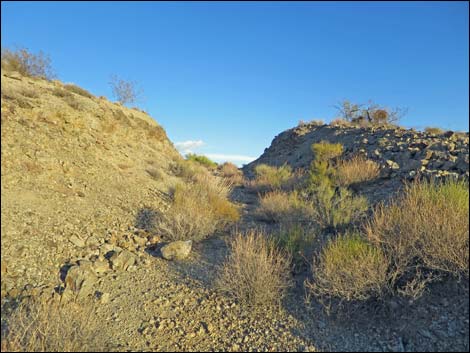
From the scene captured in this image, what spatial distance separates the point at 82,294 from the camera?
3.67m

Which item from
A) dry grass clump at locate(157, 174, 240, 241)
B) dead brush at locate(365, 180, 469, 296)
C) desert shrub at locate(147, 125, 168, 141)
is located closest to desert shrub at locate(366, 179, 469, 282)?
dead brush at locate(365, 180, 469, 296)

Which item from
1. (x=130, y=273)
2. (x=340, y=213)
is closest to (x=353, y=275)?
(x=340, y=213)

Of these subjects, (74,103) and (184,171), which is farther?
(184,171)

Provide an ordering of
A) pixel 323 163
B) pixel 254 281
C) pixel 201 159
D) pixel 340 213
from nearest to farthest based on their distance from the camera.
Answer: pixel 254 281
pixel 340 213
pixel 323 163
pixel 201 159

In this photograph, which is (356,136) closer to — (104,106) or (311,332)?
(104,106)

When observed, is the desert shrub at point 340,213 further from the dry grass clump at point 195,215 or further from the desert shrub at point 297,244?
the dry grass clump at point 195,215

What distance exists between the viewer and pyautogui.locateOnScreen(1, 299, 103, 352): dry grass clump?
98.1 inches

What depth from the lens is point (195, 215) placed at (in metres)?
5.97

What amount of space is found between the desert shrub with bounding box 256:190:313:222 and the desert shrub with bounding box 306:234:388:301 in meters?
2.78

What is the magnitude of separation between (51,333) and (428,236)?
13.8ft

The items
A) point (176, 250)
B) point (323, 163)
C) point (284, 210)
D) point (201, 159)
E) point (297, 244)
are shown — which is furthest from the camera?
point (201, 159)

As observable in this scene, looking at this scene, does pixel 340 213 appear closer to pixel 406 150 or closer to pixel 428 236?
pixel 428 236

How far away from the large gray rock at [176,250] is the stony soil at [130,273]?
0.40 feet

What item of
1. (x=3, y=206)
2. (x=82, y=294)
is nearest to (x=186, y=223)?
(x=82, y=294)
